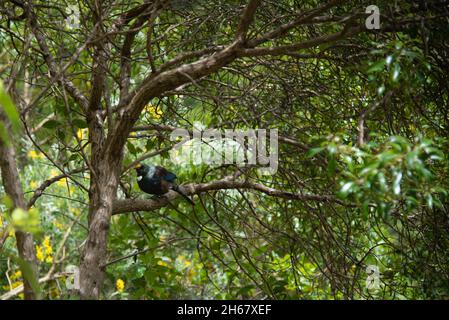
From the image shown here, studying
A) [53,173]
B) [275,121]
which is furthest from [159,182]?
[53,173]

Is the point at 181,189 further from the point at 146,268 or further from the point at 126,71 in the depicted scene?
the point at 126,71

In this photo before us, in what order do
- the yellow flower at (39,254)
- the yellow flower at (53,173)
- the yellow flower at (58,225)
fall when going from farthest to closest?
the yellow flower at (53,173)
the yellow flower at (58,225)
the yellow flower at (39,254)

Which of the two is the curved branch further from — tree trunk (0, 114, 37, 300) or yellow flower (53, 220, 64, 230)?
yellow flower (53, 220, 64, 230)

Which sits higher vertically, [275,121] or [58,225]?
[275,121]

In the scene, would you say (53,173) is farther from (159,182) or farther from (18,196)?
(18,196)

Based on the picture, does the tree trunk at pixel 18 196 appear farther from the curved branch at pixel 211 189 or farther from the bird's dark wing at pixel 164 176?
the bird's dark wing at pixel 164 176

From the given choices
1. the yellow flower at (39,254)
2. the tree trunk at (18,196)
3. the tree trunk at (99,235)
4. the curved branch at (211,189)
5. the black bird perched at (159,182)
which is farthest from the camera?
the yellow flower at (39,254)

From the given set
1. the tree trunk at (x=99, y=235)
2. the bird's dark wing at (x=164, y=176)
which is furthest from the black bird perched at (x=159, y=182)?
the tree trunk at (x=99, y=235)

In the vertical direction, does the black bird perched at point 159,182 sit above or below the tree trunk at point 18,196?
above

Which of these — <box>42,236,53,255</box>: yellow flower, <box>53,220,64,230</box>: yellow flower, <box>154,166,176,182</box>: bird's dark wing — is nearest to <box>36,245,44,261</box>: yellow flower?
<box>42,236,53,255</box>: yellow flower

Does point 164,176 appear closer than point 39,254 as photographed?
Yes

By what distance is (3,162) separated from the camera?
238 cm

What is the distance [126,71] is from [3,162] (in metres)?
1.26
